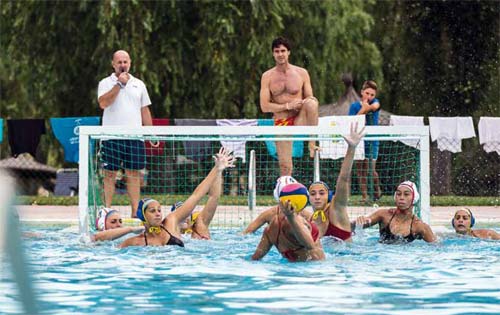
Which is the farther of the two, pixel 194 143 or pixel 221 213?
pixel 194 143

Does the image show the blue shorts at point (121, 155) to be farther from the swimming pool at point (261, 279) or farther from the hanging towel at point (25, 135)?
the hanging towel at point (25, 135)

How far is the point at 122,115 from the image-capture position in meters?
11.3

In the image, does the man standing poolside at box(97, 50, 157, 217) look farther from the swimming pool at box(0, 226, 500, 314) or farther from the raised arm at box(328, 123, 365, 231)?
the raised arm at box(328, 123, 365, 231)

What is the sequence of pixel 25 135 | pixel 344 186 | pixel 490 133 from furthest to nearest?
pixel 25 135
pixel 490 133
pixel 344 186

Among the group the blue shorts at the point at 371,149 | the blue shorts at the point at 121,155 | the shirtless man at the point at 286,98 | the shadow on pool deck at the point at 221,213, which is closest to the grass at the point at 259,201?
the shadow on pool deck at the point at 221,213

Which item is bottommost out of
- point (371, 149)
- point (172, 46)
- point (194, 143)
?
point (371, 149)

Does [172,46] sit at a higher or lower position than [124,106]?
higher

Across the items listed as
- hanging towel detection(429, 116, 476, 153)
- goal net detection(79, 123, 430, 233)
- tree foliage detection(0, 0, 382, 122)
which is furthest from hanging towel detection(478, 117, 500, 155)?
tree foliage detection(0, 0, 382, 122)

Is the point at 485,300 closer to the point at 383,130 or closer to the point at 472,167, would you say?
the point at 383,130

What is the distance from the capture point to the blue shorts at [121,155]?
1134 centimetres

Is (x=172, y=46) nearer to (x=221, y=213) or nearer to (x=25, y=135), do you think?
(x=25, y=135)

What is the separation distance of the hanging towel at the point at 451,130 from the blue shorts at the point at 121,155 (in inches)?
190

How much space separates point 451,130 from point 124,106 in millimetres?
5282

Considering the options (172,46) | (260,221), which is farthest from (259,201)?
(172,46)
